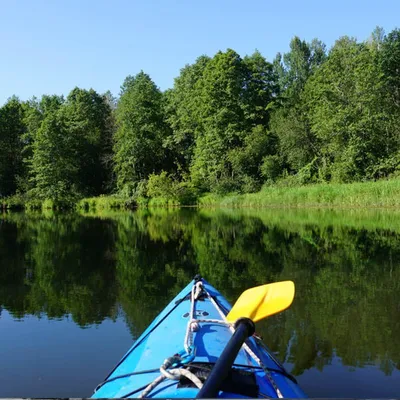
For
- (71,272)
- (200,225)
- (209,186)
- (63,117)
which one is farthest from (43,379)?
(63,117)

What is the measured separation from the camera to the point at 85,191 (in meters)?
36.9

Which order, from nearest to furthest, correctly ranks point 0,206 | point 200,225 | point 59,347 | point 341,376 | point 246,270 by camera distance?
1. point 341,376
2. point 59,347
3. point 246,270
4. point 200,225
5. point 0,206

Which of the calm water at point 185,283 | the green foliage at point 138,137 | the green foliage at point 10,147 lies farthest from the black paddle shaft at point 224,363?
the green foliage at point 10,147

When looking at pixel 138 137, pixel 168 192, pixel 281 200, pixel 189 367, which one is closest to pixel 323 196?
pixel 281 200

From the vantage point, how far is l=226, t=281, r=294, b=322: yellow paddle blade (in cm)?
329

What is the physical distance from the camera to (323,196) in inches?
960

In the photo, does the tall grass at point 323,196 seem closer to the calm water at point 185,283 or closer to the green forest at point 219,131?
the green forest at point 219,131

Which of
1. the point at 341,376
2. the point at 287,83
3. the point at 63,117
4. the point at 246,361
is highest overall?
the point at 287,83

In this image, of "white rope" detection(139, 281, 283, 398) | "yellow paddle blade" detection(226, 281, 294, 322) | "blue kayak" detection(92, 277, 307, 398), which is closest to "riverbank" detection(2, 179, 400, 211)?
"yellow paddle blade" detection(226, 281, 294, 322)

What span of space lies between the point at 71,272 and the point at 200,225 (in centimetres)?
871

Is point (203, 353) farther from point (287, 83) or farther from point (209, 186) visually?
point (287, 83)

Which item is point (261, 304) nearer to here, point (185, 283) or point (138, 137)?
point (185, 283)

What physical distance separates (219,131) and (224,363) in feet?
104

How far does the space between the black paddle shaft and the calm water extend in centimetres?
143
